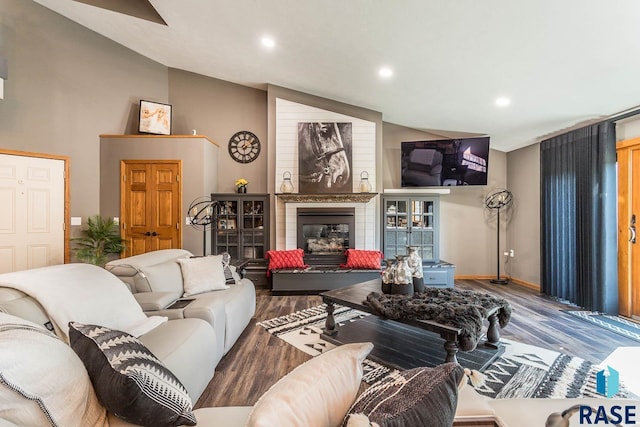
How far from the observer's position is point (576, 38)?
94.9 inches

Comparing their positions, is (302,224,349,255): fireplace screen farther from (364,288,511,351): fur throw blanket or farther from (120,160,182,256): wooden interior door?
(364,288,511,351): fur throw blanket

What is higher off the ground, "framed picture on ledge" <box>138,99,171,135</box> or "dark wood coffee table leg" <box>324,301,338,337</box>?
"framed picture on ledge" <box>138,99,171,135</box>

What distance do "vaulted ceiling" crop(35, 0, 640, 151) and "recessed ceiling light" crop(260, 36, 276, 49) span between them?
0.11 ft

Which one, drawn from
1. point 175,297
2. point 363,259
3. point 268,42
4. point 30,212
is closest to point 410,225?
point 363,259

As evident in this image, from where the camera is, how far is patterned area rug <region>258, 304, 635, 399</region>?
6.53 feet

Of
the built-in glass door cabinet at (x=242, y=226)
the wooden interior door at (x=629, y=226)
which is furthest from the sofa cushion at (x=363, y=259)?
the wooden interior door at (x=629, y=226)

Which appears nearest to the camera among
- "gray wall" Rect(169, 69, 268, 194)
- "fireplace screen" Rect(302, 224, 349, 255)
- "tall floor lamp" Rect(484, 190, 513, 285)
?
"fireplace screen" Rect(302, 224, 349, 255)

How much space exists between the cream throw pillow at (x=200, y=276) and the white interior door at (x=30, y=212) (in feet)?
8.77

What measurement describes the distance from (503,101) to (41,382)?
4591mm

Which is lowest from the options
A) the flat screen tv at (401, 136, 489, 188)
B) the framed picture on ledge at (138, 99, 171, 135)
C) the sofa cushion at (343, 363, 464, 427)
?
the sofa cushion at (343, 363, 464, 427)

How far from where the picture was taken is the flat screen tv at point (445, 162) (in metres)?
4.98

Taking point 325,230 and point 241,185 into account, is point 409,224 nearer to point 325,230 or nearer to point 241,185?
point 325,230

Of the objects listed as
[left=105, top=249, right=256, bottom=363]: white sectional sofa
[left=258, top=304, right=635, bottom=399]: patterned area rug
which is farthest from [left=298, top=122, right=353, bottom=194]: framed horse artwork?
[left=258, top=304, right=635, bottom=399]: patterned area rug

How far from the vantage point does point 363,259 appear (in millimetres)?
4797
